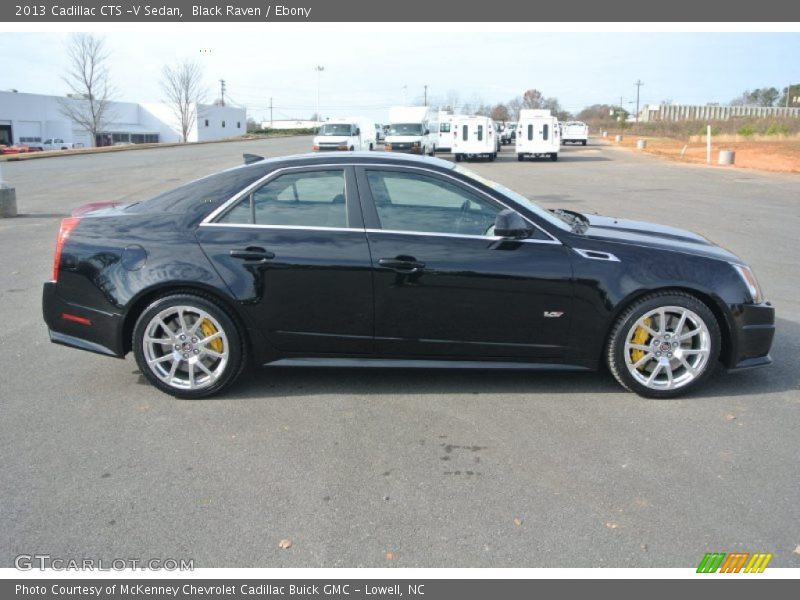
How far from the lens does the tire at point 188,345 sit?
15.6 ft

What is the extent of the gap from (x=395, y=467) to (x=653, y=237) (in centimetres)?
268

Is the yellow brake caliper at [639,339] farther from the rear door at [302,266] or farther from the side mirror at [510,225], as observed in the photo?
the rear door at [302,266]

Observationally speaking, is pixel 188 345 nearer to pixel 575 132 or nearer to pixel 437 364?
pixel 437 364

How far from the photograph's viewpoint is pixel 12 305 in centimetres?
732

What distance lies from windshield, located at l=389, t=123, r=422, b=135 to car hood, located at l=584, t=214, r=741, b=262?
3409 cm

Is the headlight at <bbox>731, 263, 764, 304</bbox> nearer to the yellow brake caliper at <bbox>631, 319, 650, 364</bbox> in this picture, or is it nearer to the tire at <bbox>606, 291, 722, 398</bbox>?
the tire at <bbox>606, 291, 722, 398</bbox>

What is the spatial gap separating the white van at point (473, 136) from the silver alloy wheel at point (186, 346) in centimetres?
3364

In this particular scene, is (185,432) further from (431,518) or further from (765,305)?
(765,305)

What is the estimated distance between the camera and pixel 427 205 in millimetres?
4902

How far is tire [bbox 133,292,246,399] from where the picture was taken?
477cm

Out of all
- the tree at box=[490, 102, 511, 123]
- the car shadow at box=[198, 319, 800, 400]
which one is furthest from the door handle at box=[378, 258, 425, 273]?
the tree at box=[490, 102, 511, 123]

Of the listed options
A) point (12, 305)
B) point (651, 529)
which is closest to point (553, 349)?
point (651, 529)

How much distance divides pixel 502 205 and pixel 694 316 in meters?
1.51

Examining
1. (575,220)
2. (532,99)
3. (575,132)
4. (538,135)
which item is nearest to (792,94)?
(532,99)
